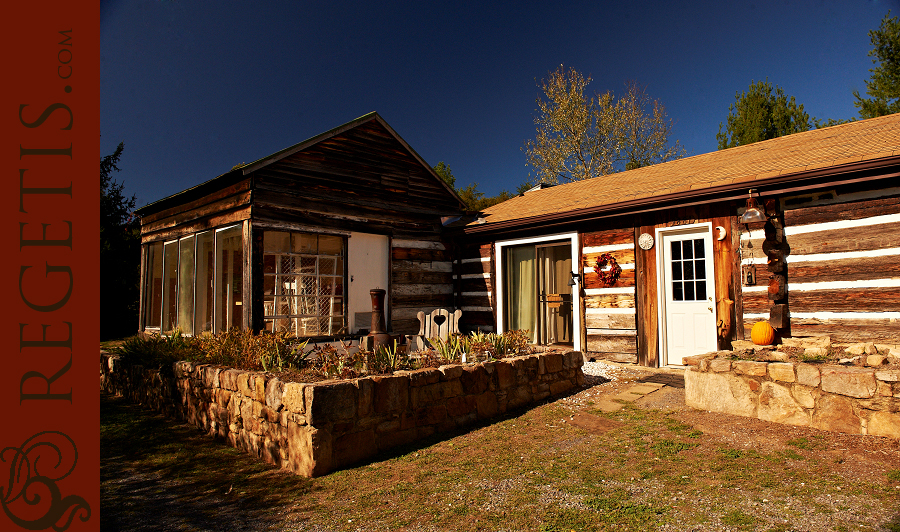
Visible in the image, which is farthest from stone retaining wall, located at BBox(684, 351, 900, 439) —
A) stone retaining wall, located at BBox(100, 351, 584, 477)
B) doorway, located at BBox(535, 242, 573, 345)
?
doorway, located at BBox(535, 242, 573, 345)

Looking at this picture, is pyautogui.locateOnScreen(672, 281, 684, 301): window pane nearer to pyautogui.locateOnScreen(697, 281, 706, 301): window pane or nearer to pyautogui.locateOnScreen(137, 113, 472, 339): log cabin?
pyautogui.locateOnScreen(697, 281, 706, 301): window pane

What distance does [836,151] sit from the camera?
23.5 ft

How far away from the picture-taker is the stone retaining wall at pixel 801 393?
4.49m

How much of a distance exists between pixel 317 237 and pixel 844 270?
8504mm

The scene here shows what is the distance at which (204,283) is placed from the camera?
9.80 metres

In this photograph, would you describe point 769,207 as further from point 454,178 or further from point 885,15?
point 454,178

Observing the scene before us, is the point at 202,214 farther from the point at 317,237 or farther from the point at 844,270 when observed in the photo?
the point at 844,270

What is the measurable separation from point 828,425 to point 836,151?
454 centimetres

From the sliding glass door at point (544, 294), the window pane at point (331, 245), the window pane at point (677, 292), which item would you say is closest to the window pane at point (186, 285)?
the window pane at point (331, 245)

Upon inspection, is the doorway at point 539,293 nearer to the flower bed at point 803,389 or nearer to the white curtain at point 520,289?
the white curtain at point 520,289

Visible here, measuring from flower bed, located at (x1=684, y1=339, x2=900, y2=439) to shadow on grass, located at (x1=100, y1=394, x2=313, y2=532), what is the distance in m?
4.63

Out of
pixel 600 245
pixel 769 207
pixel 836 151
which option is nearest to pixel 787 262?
pixel 769 207

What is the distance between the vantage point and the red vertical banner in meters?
2.14

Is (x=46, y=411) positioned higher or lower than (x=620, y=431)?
higher
